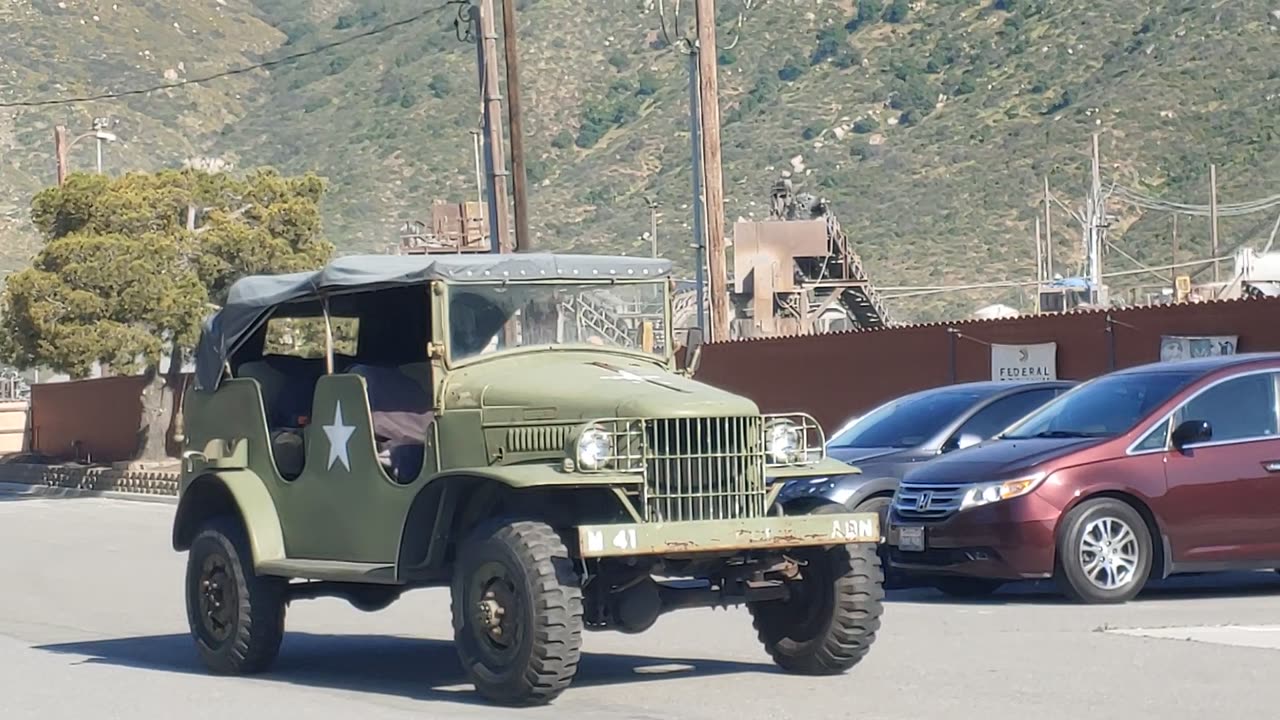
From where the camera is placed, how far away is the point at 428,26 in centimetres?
11256

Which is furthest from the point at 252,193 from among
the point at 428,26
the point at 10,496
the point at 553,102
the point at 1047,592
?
the point at 428,26

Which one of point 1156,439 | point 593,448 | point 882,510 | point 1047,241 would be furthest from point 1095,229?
point 593,448

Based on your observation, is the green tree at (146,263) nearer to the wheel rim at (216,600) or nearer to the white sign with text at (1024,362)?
the white sign with text at (1024,362)

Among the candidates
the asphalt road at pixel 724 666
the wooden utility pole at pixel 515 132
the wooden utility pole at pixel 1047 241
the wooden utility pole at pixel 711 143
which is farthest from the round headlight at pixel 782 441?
the wooden utility pole at pixel 1047 241

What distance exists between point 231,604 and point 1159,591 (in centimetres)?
696

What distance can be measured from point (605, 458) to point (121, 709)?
2958 millimetres

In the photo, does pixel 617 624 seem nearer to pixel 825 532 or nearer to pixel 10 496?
pixel 825 532

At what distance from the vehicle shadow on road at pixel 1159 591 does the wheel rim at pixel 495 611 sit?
5426 mm

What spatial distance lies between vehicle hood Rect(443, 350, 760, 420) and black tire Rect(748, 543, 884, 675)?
3.12ft

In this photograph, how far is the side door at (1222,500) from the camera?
44.3ft

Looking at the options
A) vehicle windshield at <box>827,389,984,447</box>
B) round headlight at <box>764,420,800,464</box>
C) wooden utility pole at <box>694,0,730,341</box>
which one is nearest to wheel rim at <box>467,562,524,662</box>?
round headlight at <box>764,420,800,464</box>

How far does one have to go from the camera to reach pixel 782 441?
10164 millimetres

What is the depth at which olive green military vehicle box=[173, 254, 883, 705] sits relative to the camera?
9609 mm

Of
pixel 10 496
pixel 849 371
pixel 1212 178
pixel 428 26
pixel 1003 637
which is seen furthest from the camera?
pixel 428 26
